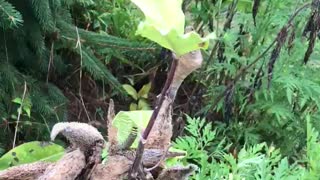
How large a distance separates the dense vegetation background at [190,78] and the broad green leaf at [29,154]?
12.3 inches

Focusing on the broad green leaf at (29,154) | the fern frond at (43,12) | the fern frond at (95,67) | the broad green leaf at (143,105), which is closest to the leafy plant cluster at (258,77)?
the broad green leaf at (143,105)

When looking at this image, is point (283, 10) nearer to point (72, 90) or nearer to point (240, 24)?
point (240, 24)

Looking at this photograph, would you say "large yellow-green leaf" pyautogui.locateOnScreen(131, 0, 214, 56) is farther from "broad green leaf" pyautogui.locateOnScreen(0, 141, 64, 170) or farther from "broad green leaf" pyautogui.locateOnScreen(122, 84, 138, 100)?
"broad green leaf" pyautogui.locateOnScreen(122, 84, 138, 100)

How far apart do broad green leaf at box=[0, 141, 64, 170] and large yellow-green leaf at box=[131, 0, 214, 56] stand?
1.92 ft

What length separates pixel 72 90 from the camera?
2.09 metres

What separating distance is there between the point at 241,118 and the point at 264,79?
0.21 m

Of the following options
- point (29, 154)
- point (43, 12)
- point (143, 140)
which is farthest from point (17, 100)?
point (143, 140)

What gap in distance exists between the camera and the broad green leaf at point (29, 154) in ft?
4.00

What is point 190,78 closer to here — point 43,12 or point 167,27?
point 43,12

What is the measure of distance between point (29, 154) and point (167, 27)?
2.08ft

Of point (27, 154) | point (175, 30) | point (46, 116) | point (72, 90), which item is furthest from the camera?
point (72, 90)

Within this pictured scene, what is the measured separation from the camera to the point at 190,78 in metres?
2.20

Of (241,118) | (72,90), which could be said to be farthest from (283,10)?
(72,90)

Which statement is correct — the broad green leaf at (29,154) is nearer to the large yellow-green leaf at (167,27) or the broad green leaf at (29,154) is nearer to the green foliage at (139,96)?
the large yellow-green leaf at (167,27)
